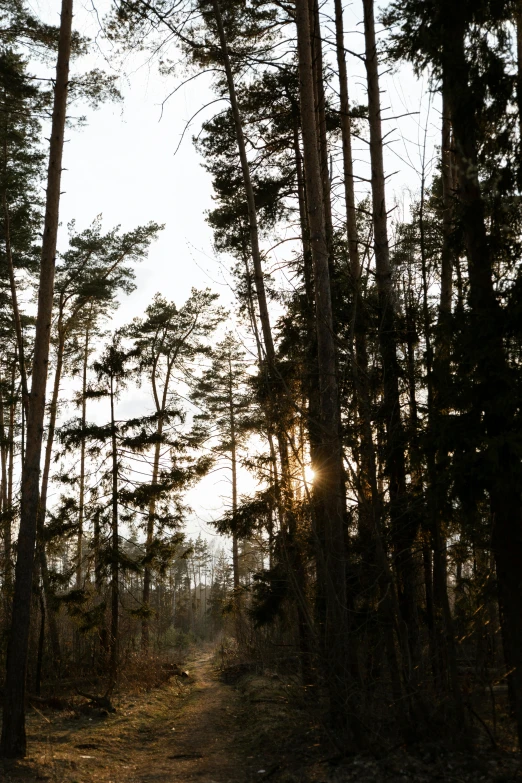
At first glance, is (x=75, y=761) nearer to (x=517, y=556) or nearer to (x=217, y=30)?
(x=517, y=556)

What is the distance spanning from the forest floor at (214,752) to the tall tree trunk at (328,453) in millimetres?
707

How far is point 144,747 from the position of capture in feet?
33.5

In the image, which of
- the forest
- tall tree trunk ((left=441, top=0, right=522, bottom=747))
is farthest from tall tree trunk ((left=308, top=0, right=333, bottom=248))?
tall tree trunk ((left=441, top=0, right=522, bottom=747))

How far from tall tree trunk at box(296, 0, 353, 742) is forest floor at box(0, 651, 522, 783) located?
71cm

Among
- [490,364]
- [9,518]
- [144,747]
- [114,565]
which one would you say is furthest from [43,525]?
[490,364]

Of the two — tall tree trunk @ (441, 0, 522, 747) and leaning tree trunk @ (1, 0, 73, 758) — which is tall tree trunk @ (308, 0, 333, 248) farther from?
tall tree trunk @ (441, 0, 522, 747)

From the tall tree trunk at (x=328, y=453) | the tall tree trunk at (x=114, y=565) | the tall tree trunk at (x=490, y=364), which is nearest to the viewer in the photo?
the tall tree trunk at (x=490, y=364)

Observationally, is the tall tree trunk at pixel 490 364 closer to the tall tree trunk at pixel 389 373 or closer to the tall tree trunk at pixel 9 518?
the tall tree trunk at pixel 389 373

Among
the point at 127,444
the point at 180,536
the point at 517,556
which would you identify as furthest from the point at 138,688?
the point at 517,556

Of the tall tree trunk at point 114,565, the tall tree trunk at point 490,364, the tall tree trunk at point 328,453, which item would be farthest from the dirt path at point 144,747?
the tall tree trunk at point 490,364

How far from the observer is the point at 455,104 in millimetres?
6652

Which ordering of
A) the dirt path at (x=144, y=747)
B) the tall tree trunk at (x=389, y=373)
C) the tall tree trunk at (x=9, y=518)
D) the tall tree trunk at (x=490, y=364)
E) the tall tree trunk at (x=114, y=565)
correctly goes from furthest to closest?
the tall tree trunk at (x=114, y=565), the tall tree trunk at (x=9, y=518), the dirt path at (x=144, y=747), the tall tree trunk at (x=389, y=373), the tall tree trunk at (x=490, y=364)

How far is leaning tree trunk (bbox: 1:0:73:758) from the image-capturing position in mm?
8250

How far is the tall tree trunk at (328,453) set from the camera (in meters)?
6.96
